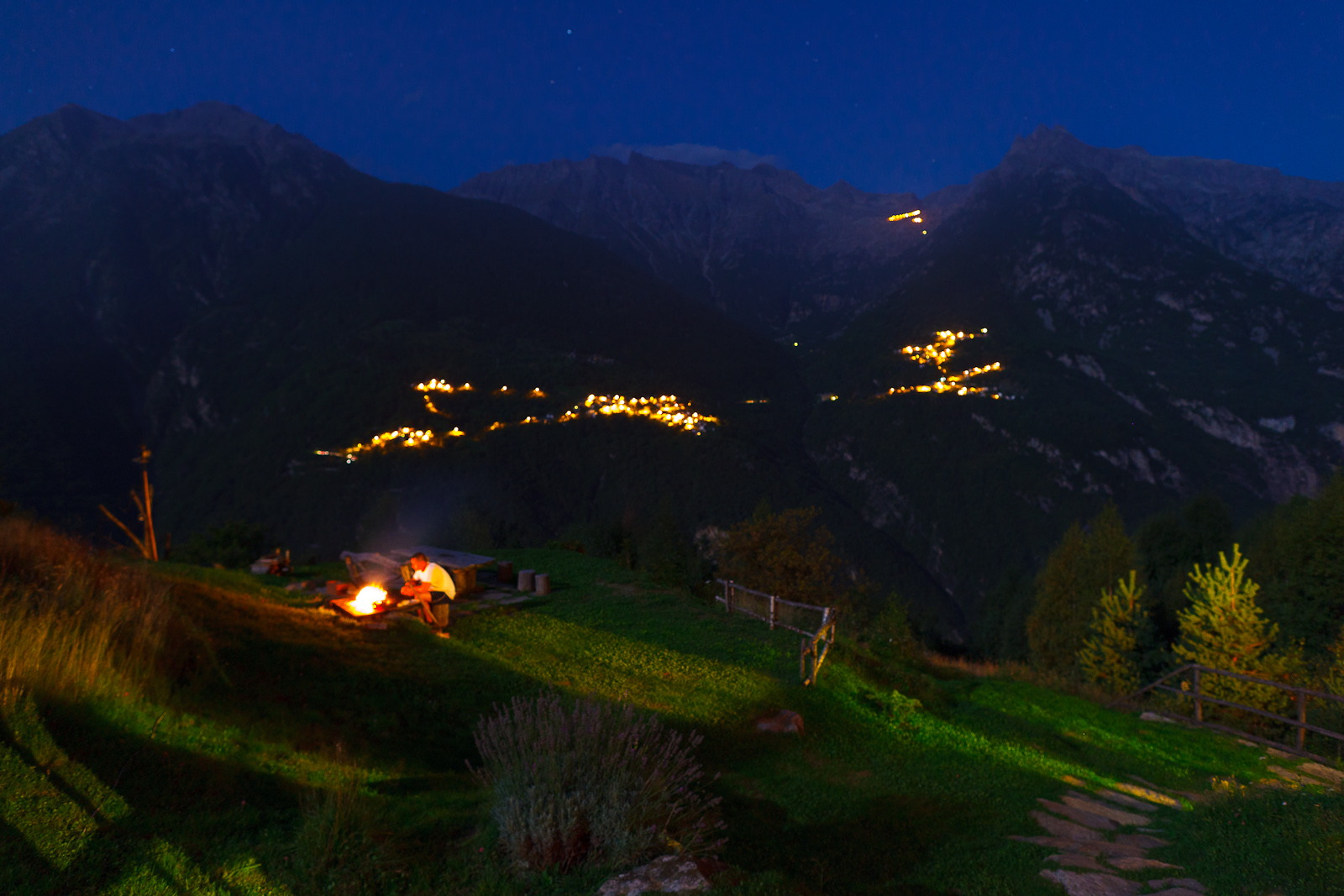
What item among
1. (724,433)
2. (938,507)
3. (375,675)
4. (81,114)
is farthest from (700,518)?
(81,114)

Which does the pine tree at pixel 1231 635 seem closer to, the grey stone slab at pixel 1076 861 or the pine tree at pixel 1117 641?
the pine tree at pixel 1117 641

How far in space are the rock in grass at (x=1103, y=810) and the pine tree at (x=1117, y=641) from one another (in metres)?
19.8

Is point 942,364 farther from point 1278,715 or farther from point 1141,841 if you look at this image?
point 1141,841

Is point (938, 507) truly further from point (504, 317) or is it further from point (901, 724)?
point (901, 724)

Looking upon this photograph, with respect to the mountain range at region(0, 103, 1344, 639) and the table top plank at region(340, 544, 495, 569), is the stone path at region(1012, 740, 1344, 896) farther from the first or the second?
the mountain range at region(0, 103, 1344, 639)

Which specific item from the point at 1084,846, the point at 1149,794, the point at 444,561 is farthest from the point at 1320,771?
the point at 444,561

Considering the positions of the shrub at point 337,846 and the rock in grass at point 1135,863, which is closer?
the shrub at point 337,846

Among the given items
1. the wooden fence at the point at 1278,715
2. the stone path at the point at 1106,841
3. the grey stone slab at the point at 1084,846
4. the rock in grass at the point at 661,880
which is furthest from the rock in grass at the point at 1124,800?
the rock in grass at the point at 661,880

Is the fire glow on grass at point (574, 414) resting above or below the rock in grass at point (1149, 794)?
above

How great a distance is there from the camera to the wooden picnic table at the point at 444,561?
15.6 meters

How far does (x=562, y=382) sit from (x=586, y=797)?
132 metres

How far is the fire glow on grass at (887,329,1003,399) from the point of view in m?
147

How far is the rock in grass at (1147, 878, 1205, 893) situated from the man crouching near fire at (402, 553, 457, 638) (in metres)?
9.97

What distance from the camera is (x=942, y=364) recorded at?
158 meters
